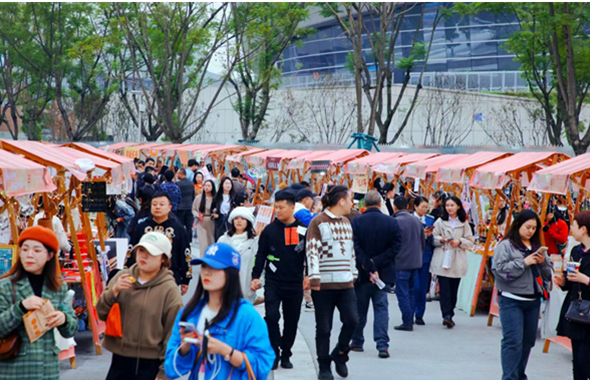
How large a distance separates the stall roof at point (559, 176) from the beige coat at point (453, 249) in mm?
1867

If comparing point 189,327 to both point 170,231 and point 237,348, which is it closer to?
point 237,348

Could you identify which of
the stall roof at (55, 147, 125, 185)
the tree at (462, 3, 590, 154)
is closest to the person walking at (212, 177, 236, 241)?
the stall roof at (55, 147, 125, 185)

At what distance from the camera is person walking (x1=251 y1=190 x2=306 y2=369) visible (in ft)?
23.8

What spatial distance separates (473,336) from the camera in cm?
978

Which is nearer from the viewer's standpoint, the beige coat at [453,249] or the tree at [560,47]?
the beige coat at [453,249]

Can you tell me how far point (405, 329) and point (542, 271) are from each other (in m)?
3.53

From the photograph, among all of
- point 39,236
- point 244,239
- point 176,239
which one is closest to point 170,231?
point 176,239

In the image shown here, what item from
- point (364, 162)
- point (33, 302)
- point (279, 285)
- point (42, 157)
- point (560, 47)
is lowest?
point (279, 285)

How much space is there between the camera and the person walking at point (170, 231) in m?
7.29

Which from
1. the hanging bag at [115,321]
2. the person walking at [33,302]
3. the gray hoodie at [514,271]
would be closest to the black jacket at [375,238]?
the gray hoodie at [514,271]

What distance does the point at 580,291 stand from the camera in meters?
6.20

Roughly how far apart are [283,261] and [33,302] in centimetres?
327

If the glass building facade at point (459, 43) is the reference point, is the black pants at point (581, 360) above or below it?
below

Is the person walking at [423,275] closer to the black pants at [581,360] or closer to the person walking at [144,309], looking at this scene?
the black pants at [581,360]
